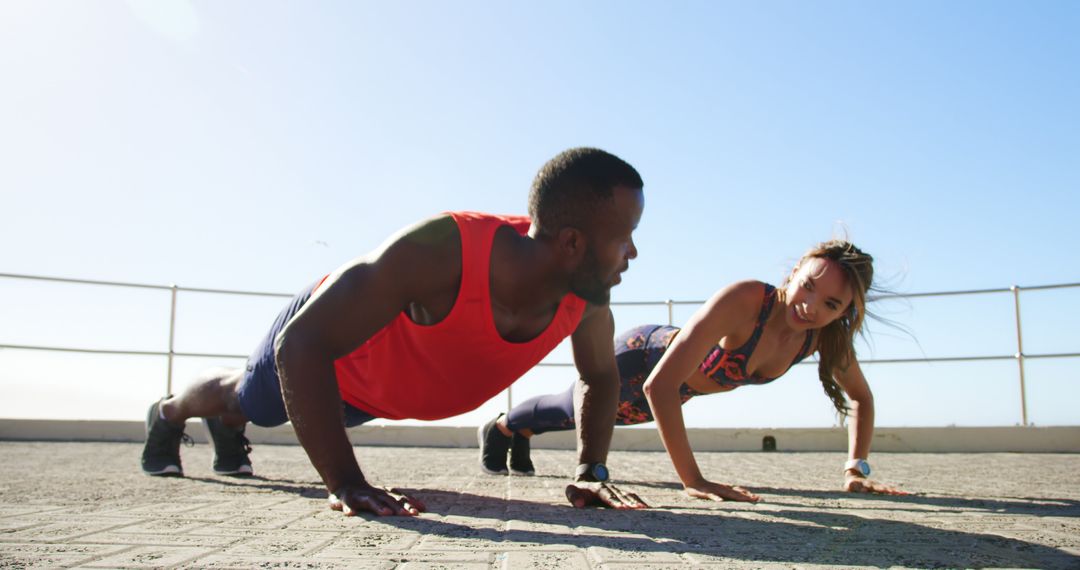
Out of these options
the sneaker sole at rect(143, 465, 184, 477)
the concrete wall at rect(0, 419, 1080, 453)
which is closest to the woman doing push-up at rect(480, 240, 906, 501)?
the sneaker sole at rect(143, 465, 184, 477)

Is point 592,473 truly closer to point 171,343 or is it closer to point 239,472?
point 239,472

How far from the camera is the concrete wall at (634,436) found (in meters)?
7.24

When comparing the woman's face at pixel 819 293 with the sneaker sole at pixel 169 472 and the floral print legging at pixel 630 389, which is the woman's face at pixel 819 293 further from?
the sneaker sole at pixel 169 472

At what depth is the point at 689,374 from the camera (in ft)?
10.5

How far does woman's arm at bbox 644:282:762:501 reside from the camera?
3008 millimetres

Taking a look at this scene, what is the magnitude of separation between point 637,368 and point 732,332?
0.63 m

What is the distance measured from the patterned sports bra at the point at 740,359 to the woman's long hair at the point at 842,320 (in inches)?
2.6

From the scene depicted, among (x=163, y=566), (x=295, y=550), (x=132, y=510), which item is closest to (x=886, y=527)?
(x=295, y=550)

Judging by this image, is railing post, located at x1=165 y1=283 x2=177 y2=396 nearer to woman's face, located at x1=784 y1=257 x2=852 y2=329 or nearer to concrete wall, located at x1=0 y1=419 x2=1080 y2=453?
concrete wall, located at x1=0 y1=419 x2=1080 y2=453

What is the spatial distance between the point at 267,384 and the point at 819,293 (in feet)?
6.95

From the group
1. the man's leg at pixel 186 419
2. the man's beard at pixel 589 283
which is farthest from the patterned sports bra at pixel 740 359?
the man's leg at pixel 186 419

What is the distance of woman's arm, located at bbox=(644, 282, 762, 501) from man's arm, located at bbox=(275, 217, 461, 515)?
1.11 meters

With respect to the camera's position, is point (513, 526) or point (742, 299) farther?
point (742, 299)

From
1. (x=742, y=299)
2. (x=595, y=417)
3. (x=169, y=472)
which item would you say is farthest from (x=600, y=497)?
(x=169, y=472)
